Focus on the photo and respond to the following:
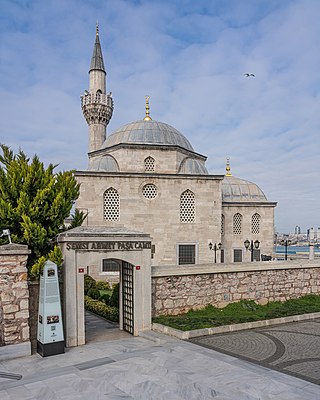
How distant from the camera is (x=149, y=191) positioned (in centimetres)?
2345

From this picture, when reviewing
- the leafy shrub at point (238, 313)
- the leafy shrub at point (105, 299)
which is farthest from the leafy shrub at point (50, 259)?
the leafy shrub at point (105, 299)

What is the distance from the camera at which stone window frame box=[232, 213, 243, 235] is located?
28.4 metres

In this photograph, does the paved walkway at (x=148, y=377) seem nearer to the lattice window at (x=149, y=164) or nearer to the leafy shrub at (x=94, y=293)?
the leafy shrub at (x=94, y=293)

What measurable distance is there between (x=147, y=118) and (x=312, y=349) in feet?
73.5

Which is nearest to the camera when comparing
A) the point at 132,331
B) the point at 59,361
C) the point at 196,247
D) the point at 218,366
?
the point at 218,366

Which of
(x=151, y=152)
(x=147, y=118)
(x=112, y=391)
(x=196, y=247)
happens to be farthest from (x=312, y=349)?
(x=147, y=118)

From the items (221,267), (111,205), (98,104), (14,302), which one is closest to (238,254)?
(111,205)


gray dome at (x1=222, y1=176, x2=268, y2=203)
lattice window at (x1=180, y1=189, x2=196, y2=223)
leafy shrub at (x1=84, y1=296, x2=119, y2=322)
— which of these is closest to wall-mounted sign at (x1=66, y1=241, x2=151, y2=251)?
leafy shrub at (x1=84, y1=296, x2=119, y2=322)

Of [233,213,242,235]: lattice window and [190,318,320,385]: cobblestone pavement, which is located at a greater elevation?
[233,213,242,235]: lattice window

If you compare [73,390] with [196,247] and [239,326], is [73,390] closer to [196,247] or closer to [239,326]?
[239,326]

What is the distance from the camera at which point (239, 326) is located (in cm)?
1135

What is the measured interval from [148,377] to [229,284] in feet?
23.8

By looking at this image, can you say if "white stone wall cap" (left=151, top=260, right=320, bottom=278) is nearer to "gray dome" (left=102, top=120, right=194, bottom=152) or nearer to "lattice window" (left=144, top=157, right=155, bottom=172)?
"lattice window" (left=144, top=157, right=155, bottom=172)

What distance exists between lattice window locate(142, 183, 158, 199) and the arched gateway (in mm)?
11724
